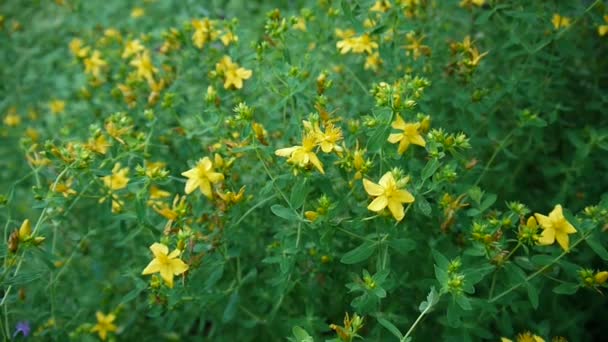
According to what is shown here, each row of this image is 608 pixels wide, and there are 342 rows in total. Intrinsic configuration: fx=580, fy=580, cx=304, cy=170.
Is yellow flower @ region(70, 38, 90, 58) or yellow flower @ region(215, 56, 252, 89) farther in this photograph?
yellow flower @ region(70, 38, 90, 58)

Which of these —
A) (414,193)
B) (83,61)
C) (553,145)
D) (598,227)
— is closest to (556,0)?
(553,145)

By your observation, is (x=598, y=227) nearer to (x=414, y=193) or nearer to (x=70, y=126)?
(x=414, y=193)

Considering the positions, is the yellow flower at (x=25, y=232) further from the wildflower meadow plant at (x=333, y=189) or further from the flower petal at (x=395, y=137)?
the flower petal at (x=395, y=137)

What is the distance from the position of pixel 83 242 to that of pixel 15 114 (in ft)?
4.60

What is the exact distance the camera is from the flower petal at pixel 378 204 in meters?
1.68

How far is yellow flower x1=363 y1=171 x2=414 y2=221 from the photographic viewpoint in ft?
5.54

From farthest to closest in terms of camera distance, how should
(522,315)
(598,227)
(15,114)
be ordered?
(15,114)
(522,315)
(598,227)

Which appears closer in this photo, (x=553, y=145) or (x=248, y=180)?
(x=248, y=180)

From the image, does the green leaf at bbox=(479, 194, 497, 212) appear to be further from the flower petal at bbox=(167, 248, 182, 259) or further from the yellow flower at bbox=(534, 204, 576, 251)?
the flower petal at bbox=(167, 248, 182, 259)

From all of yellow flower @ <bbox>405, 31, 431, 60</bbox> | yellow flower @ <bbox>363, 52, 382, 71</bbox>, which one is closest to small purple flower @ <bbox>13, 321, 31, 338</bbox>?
yellow flower @ <bbox>363, 52, 382, 71</bbox>

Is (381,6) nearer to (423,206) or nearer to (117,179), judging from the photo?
(423,206)

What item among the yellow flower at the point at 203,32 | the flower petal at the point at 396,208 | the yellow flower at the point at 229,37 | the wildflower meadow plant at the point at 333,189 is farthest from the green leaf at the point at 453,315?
the yellow flower at the point at 203,32

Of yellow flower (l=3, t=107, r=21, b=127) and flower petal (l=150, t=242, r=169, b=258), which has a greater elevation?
flower petal (l=150, t=242, r=169, b=258)

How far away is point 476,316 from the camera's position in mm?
2018
